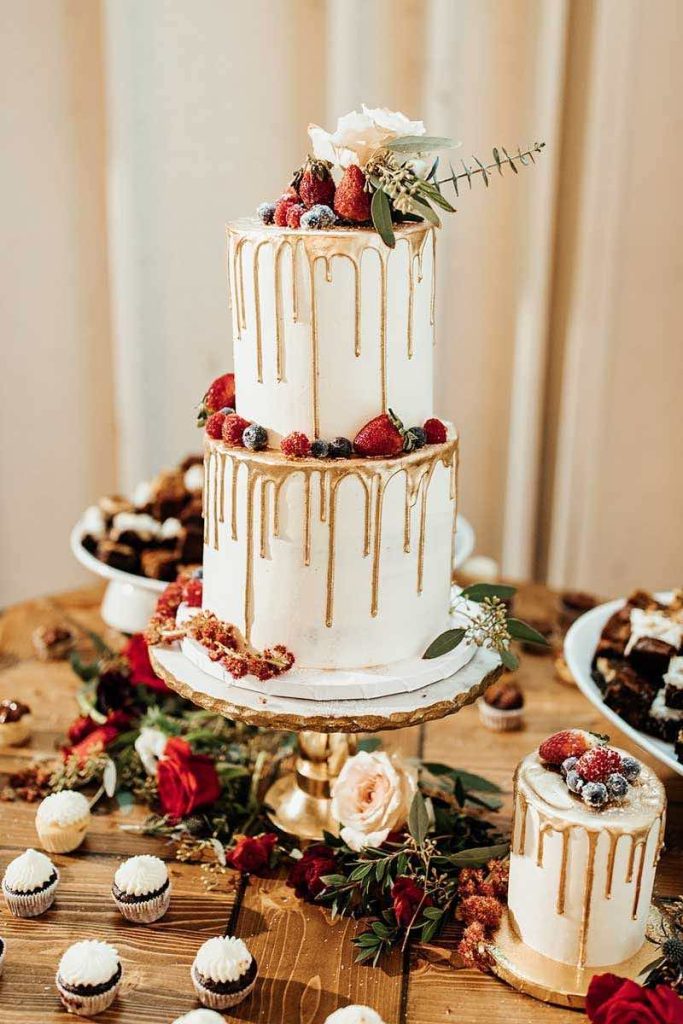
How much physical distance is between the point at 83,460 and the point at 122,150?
804mm

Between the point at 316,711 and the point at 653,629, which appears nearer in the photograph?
the point at 316,711

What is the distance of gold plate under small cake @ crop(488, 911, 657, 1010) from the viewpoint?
131cm

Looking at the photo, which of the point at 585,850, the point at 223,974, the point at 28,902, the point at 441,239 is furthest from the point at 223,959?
the point at 441,239

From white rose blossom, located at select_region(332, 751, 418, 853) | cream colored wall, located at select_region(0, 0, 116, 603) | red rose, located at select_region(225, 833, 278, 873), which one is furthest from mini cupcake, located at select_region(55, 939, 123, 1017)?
cream colored wall, located at select_region(0, 0, 116, 603)

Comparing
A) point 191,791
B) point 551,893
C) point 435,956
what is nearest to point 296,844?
point 191,791

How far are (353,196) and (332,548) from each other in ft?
1.39

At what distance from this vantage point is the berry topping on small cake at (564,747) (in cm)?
136

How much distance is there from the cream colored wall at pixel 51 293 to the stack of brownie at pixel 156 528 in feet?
2.30

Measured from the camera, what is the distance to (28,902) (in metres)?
1.43

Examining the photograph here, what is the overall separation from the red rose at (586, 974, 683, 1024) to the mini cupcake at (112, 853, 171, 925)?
1.74 ft

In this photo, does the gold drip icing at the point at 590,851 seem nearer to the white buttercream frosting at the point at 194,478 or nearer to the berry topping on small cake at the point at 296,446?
the berry topping on small cake at the point at 296,446

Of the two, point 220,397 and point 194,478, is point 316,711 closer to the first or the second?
point 220,397

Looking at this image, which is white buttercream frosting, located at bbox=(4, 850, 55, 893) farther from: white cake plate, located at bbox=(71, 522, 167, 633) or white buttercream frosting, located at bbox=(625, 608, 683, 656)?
white buttercream frosting, located at bbox=(625, 608, 683, 656)

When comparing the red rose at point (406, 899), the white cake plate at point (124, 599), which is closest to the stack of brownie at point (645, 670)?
the red rose at point (406, 899)
